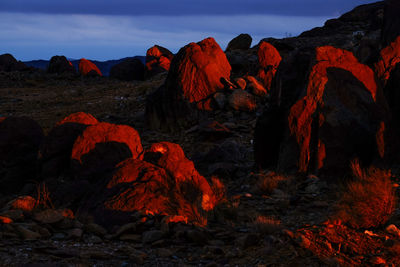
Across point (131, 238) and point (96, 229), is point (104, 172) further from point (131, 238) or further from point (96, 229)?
point (131, 238)

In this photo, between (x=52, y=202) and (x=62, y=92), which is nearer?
(x=52, y=202)

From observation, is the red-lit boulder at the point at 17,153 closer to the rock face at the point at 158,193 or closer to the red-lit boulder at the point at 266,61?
the rock face at the point at 158,193

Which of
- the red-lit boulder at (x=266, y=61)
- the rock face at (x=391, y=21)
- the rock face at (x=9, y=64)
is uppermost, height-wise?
the rock face at (x=9, y=64)

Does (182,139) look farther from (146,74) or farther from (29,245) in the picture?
(146,74)

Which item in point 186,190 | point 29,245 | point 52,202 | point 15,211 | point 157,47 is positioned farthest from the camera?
point 157,47

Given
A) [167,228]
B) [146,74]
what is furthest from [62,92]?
[167,228]

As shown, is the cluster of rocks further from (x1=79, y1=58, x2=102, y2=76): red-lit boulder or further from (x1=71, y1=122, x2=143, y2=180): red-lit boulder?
(x1=79, y1=58, x2=102, y2=76): red-lit boulder

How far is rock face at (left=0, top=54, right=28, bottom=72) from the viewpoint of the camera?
54844 mm

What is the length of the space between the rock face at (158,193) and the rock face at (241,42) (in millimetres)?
32911

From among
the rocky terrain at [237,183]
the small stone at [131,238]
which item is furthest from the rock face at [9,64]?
the small stone at [131,238]

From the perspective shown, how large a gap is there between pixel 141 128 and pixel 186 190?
1154cm

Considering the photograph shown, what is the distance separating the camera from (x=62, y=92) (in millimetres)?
32438

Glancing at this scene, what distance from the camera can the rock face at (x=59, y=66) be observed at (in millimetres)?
50184

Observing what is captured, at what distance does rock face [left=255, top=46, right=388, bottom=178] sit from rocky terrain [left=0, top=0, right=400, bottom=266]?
0.07ft
